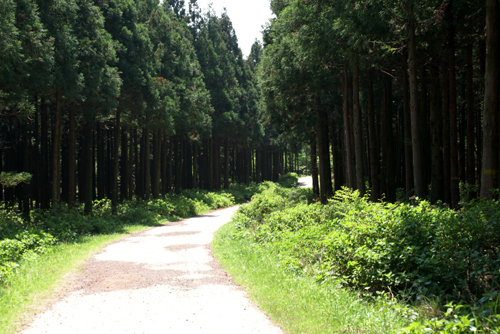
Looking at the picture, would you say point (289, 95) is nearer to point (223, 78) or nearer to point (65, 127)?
point (65, 127)

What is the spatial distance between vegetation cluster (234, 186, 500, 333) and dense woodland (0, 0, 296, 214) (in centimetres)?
1089

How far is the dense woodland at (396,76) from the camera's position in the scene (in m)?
13.3

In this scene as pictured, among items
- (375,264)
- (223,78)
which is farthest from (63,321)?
(223,78)

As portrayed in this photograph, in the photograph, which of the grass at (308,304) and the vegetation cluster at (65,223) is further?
the vegetation cluster at (65,223)

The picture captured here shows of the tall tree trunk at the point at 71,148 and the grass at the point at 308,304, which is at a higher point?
the tall tree trunk at the point at 71,148

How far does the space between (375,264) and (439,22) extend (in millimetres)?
9351

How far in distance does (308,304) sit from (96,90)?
15.8m

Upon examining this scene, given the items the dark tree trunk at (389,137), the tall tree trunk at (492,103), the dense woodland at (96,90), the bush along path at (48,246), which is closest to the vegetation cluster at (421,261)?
the tall tree trunk at (492,103)

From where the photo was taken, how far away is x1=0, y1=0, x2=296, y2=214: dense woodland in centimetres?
1492

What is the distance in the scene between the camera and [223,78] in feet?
141

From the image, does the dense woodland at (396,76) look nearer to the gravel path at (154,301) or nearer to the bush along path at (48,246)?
the gravel path at (154,301)

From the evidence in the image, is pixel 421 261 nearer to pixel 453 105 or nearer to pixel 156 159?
pixel 453 105

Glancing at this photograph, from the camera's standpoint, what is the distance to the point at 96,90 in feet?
62.2

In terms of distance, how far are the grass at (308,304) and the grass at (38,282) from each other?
3551 millimetres
